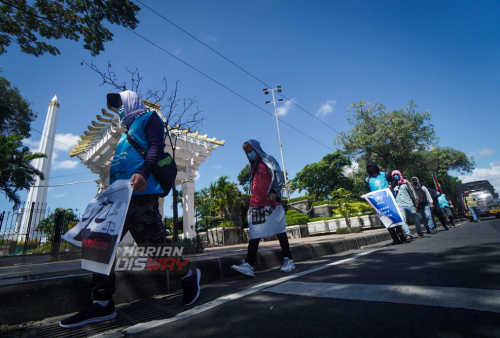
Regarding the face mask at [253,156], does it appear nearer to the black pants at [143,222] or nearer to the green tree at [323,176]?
the black pants at [143,222]

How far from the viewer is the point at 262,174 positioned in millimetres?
3662

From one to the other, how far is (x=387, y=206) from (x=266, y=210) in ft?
10.6

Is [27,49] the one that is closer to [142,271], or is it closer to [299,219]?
→ [142,271]

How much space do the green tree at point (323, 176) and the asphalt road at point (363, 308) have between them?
35.1 meters

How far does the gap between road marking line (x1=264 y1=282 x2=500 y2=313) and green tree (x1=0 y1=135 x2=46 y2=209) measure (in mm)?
14046

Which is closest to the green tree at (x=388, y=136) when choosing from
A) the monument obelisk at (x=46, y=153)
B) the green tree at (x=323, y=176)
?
the green tree at (x=323, y=176)

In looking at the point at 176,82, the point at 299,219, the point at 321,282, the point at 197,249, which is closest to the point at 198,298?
the point at 321,282

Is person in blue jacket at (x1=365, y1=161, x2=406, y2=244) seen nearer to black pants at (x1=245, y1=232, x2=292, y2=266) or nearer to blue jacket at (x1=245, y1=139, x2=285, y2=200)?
blue jacket at (x1=245, y1=139, x2=285, y2=200)

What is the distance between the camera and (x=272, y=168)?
3.51 meters

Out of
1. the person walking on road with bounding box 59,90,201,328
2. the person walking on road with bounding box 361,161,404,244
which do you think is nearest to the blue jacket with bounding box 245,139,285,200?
the person walking on road with bounding box 59,90,201,328

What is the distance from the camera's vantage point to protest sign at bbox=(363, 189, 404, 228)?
527cm

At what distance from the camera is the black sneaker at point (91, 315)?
1.75 m

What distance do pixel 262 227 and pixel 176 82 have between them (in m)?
7.37

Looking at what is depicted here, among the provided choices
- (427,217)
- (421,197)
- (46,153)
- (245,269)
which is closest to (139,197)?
(245,269)
